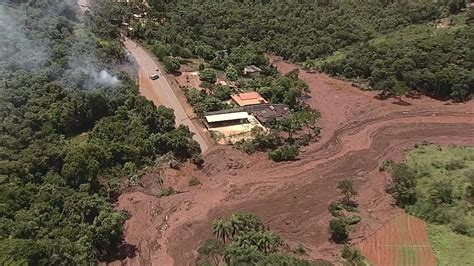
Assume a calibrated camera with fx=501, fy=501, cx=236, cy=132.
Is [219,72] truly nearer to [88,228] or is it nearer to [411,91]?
[411,91]

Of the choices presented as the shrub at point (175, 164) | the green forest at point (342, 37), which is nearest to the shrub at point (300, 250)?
the shrub at point (175, 164)

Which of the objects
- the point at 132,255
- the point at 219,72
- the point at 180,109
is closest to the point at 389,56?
the point at 219,72

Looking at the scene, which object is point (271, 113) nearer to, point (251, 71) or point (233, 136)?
point (233, 136)

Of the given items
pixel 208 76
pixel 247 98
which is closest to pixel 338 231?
pixel 247 98

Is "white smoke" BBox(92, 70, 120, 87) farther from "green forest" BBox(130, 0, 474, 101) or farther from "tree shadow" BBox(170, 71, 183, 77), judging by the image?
"green forest" BBox(130, 0, 474, 101)

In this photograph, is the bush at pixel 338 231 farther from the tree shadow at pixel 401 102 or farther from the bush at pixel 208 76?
the bush at pixel 208 76
